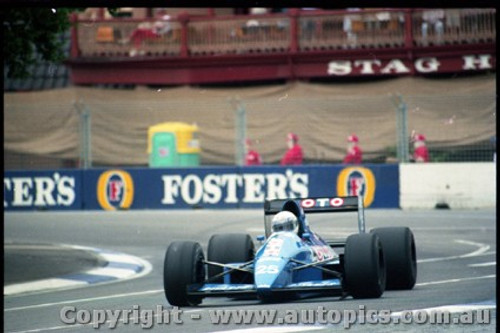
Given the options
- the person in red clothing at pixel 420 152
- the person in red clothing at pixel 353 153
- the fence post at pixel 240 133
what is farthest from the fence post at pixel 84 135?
the person in red clothing at pixel 420 152

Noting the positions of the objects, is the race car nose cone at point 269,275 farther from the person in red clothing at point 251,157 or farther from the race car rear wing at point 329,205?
the person in red clothing at point 251,157

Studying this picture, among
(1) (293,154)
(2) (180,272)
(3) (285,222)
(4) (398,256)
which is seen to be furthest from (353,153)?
(2) (180,272)

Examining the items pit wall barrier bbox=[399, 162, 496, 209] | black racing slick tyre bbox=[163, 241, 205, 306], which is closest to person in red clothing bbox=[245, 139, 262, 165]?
pit wall barrier bbox=[399, 162, 496, 209]

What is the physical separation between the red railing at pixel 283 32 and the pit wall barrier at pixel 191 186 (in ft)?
26.2

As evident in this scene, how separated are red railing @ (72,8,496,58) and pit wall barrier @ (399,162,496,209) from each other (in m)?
7.87

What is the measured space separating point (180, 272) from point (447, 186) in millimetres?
13178

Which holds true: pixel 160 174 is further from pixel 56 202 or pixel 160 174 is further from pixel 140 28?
pixel 140 28

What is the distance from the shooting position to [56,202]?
25.9 meters

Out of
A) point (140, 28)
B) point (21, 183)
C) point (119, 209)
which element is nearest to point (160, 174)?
point (119, 209)

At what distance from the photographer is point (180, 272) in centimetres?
1130

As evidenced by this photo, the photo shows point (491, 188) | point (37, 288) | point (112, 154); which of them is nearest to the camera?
point (37, 288)

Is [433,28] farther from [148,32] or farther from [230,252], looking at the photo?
[230,252]

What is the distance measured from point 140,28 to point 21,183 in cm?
965

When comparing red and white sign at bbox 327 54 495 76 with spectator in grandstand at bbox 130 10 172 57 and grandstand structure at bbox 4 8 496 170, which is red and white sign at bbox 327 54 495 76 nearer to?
grandstand structure at bbox 4 8 496 170
